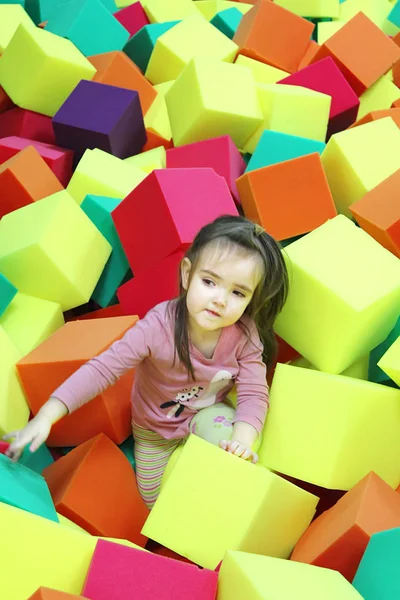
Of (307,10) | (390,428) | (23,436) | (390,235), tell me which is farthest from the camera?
(307,10)

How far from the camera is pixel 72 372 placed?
1294 millimetres

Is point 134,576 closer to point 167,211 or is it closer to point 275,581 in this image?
point 275,581

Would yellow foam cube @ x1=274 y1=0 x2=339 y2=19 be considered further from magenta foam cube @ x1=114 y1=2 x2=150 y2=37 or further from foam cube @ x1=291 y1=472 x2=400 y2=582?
foam cube @ x1=291 y1=472 x2=400 y2=582

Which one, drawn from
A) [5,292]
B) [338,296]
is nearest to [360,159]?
[338,296]

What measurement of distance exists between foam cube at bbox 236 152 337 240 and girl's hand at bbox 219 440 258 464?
0.45 m

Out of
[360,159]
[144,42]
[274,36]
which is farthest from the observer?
[144,42]

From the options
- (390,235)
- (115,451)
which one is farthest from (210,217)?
(115,451)

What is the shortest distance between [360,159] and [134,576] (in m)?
1.04

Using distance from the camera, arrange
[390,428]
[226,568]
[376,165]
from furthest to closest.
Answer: [376,165]
[390,428]
[226,568]

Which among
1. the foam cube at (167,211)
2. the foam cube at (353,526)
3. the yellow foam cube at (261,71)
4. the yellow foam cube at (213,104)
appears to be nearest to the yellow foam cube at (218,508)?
the foam cube at (353,526)

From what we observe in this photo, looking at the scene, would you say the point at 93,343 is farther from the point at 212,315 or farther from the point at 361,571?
the point at 361,571

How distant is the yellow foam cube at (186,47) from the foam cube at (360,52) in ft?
0.96

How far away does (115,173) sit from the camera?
1695mm

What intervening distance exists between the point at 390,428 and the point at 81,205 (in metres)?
0.83
